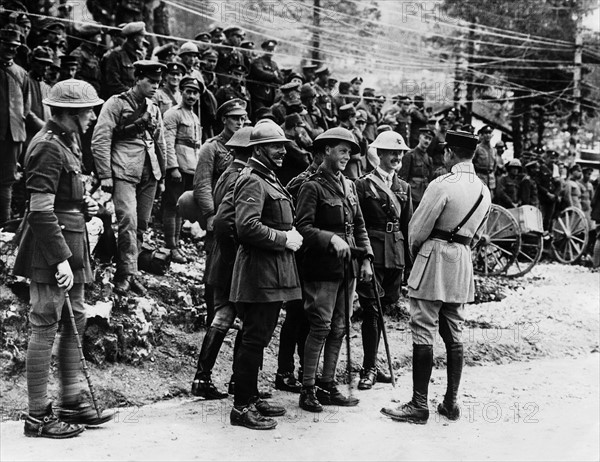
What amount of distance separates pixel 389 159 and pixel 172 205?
8.86 feet

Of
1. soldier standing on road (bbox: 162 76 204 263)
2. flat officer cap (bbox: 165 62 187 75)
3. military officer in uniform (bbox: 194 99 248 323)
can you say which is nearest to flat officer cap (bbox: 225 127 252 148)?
military officer in uniform (bbox: 194 99 248 323)

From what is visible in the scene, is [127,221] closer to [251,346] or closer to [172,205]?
[172,205]

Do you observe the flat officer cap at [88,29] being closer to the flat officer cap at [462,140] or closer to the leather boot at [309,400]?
the flat officer cap at [462,140]

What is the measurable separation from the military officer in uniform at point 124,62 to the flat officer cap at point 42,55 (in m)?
0.66

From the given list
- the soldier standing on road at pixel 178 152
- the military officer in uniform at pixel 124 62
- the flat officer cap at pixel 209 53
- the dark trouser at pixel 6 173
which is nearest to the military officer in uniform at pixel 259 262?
the soldier standing on road at pixel 178 152

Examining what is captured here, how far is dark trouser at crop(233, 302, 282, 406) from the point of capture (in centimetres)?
497

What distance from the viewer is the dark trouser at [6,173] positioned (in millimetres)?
7207

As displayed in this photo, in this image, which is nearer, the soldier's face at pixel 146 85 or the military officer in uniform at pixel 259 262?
the military officer in uniform at pixel 259 262

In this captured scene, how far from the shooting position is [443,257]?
545 centimetres

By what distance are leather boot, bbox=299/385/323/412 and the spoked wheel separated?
6.93 metres

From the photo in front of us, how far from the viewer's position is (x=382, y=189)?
21.2 ft

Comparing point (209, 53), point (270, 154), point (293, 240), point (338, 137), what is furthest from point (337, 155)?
point (209, 53)

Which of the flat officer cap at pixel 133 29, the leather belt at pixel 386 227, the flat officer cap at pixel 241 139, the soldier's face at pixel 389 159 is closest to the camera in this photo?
the flat officer cap at pixel 241 139

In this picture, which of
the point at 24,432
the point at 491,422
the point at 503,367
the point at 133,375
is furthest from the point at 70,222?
the point at 503,367
